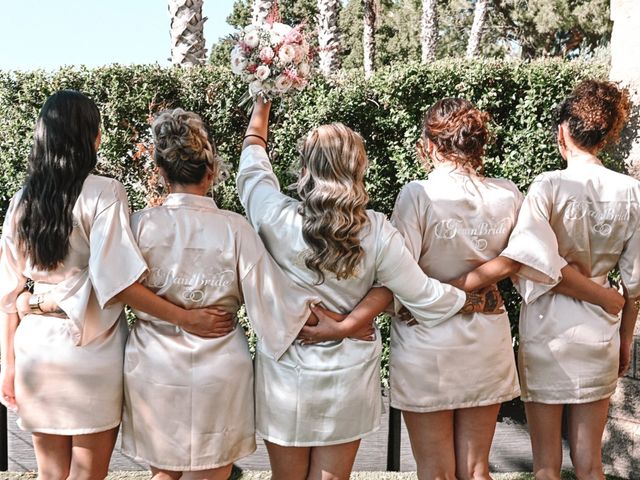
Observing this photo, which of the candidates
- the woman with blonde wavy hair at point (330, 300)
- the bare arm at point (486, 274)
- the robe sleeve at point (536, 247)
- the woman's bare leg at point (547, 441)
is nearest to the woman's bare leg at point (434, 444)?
the woman with blonde wavy hair at point (330, 300)

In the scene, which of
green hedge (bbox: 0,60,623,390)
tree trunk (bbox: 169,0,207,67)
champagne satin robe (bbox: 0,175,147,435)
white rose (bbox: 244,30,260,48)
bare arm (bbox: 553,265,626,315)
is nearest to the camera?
champagne satin robe (bbox: 0,175,147,435)

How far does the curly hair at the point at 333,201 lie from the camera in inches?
97.2

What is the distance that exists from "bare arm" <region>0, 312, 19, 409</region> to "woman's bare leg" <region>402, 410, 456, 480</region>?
175 cm

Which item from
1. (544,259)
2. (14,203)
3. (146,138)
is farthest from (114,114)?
(544,259)

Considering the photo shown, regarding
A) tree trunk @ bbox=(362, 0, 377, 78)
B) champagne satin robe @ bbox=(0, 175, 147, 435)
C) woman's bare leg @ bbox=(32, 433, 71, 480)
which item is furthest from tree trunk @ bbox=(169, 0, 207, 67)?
tree trunk @ bbox=(362, 0, 377, 78)

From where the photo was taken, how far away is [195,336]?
2541 millimetres

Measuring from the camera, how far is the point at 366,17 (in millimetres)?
17609

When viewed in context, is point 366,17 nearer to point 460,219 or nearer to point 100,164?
point 100,164

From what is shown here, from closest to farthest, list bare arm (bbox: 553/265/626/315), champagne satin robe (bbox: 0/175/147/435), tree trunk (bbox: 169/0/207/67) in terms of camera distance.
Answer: champagne satin robe (bbox: 0/175/147/435) < bare arm (bbox: 553/265/626/315) < tree trunk (bbox: 169/0/207/67)

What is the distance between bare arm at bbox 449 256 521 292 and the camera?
2.79 metres

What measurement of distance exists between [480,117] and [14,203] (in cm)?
202

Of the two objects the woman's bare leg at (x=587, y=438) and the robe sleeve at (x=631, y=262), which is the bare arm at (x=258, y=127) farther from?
the woman's bare leg at (x=587, y=438)

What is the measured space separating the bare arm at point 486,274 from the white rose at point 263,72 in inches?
50.8

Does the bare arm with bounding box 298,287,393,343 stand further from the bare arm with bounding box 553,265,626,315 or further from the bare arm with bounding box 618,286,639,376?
the bare arm with bounding box 618,286,639,376
